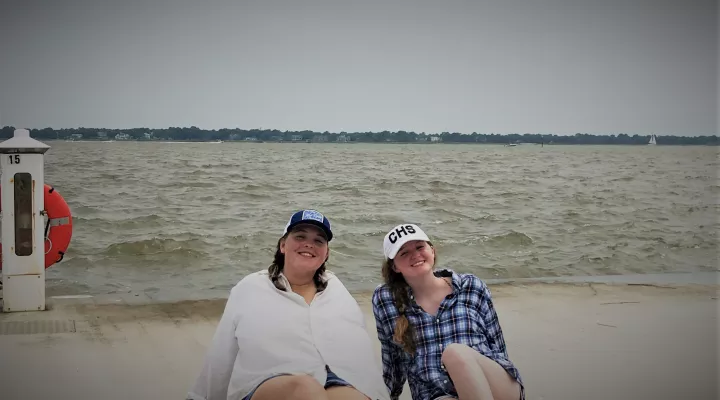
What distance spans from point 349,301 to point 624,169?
34536mm

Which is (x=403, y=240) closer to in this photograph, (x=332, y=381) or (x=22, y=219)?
(x=332, y=381)

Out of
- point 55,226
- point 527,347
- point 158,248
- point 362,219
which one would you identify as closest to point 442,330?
point 527,347

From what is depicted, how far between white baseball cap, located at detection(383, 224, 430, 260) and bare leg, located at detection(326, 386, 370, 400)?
0.63m

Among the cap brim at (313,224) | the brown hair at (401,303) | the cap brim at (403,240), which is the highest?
the cap brim at (313,224)

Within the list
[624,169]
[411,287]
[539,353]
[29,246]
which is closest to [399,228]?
[411,287]

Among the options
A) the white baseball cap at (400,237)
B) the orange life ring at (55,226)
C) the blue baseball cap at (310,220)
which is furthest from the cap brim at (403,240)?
the orange life ring at (55,226)

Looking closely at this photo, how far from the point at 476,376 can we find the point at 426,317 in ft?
1.39

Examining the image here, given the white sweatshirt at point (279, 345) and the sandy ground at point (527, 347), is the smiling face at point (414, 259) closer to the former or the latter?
the white sweatshirt at point (279, 345)

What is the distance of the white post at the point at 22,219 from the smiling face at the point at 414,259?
12.0 feet

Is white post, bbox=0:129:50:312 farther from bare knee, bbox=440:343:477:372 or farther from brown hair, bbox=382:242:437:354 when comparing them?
bare knee, bbox=440:343:477:372

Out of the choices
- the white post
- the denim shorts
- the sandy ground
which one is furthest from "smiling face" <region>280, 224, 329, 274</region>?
the white post

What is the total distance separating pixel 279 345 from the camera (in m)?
3.03

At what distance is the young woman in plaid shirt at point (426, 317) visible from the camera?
320 centimetres

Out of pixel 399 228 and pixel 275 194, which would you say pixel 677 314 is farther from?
pixel 275 194
